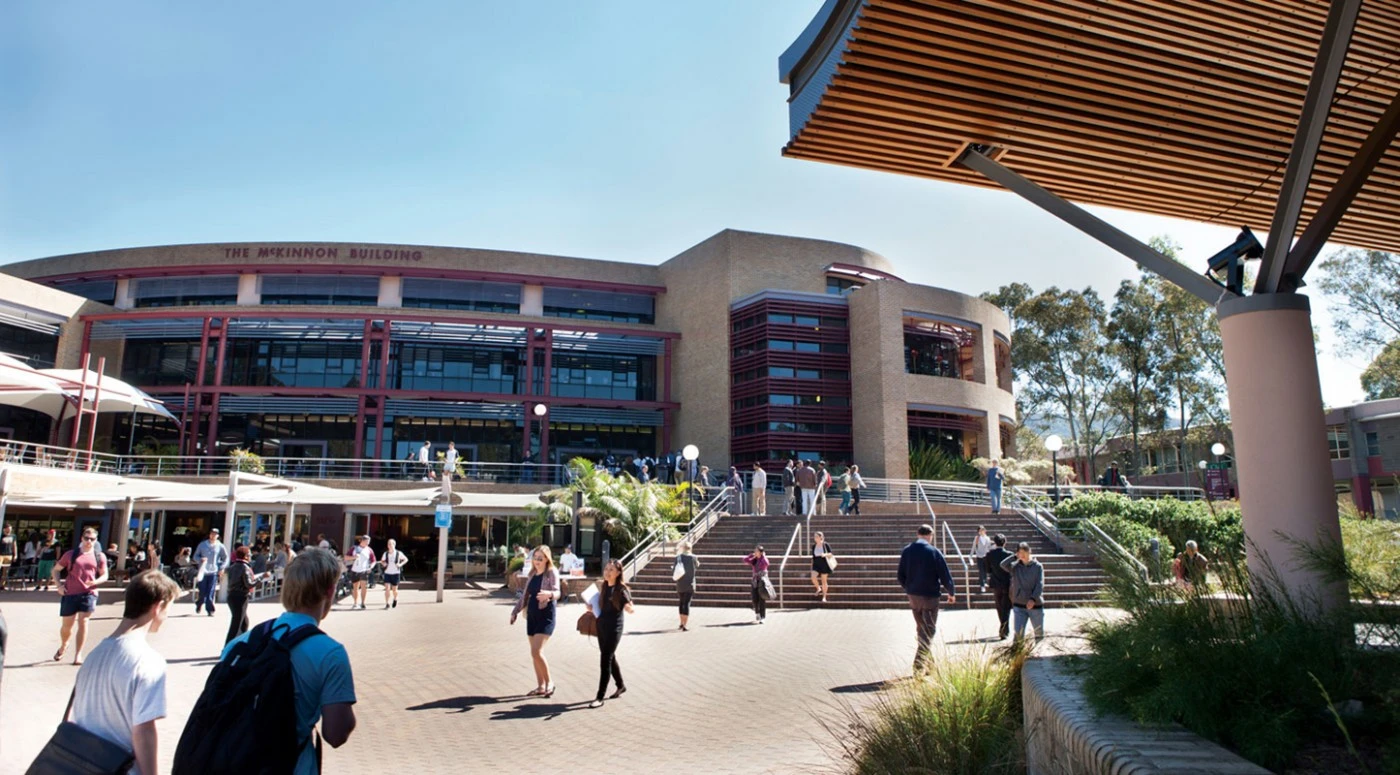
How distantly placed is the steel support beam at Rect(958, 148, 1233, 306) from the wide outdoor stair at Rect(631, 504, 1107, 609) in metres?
10.3

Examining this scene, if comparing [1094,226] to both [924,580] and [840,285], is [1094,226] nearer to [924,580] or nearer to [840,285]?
[924,580]

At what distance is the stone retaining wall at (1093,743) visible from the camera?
311 centimetres

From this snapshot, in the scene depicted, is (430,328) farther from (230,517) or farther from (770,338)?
(230,517)

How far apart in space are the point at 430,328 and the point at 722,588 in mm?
21952

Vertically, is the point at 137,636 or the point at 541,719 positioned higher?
the point at 137,636

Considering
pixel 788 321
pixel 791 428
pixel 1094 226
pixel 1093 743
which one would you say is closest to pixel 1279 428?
pixel 1094 226

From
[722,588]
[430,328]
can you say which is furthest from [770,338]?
[722,588]

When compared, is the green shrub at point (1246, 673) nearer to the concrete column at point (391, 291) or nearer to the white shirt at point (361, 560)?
the white shirt at point (361, 560)

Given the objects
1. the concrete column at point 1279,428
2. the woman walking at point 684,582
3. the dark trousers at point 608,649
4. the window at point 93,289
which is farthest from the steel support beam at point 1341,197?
the window at point 93,289

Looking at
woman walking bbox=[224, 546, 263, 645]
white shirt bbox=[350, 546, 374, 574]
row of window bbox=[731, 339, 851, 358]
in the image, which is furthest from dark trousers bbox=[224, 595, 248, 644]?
row of window bbox=[731, 339, 851, 358]

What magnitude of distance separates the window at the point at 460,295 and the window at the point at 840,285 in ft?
45.0

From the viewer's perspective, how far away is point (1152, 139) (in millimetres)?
7758

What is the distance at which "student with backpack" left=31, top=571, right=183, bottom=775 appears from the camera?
338 centimetres

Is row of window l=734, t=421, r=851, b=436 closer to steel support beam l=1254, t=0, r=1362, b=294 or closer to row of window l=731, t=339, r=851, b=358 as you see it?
row of window l=731, t=339, r=851, b=358
